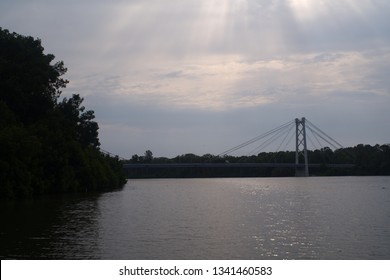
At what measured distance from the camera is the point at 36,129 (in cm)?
4900

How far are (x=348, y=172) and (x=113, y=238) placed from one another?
312 feet

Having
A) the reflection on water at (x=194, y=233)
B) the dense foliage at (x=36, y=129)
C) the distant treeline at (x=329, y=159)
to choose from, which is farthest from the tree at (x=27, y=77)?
the distant treeline at (x=329, y=159)

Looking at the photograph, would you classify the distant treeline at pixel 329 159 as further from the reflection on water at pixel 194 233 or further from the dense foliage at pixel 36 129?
the reflection on water at pixel 194 233

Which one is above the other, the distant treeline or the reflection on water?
the distant treeline

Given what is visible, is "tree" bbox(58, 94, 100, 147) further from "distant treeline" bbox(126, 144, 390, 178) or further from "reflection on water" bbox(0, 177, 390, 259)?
"distant treeline" bbox(126, 144, 390, 178)

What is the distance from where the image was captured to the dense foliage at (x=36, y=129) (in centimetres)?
4291

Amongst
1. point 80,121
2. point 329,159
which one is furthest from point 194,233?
point 329,159

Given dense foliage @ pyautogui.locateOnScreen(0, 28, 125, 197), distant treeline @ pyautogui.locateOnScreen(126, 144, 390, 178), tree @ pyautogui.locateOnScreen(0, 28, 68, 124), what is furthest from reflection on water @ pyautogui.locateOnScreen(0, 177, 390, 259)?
distant treeline @ pyautogui.locateOnScreen(126, 144, 390, 178)

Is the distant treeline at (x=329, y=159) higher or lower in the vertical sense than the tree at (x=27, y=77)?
lower

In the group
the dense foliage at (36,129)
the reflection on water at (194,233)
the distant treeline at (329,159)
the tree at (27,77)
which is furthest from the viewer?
the distant treeline at (329,159)

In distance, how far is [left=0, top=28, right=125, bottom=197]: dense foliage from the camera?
42.9 meters

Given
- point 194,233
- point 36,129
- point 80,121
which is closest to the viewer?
point 194,233

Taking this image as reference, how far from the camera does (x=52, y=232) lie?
73.9ft

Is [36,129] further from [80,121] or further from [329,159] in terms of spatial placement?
[329,159]
